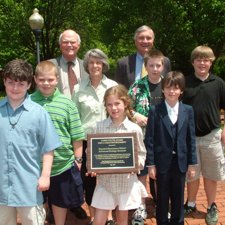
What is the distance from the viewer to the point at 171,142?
4199mm

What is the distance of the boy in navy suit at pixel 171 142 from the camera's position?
418 centimetres

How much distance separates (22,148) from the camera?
11.0 ft

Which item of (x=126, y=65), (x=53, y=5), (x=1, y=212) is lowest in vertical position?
(x=1, y=212)

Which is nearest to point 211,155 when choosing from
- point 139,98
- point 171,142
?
point 171,142

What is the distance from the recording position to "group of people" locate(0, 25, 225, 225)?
3.37 meters

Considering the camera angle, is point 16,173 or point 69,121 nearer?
point 16,173

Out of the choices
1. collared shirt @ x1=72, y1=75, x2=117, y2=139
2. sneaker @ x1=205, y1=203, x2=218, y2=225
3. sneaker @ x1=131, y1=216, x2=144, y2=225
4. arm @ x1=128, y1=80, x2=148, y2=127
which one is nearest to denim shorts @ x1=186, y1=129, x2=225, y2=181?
sneaker @ x1=205, y1=203, x2=218, y2=225

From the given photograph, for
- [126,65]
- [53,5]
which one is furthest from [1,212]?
[53,5]

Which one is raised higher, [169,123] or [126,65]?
[126,65]

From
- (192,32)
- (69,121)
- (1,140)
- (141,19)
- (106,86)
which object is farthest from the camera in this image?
(141,19)

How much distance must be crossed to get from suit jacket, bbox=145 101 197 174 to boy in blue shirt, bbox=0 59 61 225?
3.90ft

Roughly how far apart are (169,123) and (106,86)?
0.87 metres

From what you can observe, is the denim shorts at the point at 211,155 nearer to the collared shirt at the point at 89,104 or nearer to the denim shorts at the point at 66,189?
the collared shirt at the point at 89,104

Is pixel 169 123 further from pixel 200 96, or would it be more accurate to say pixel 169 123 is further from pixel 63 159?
pixel 63 159
